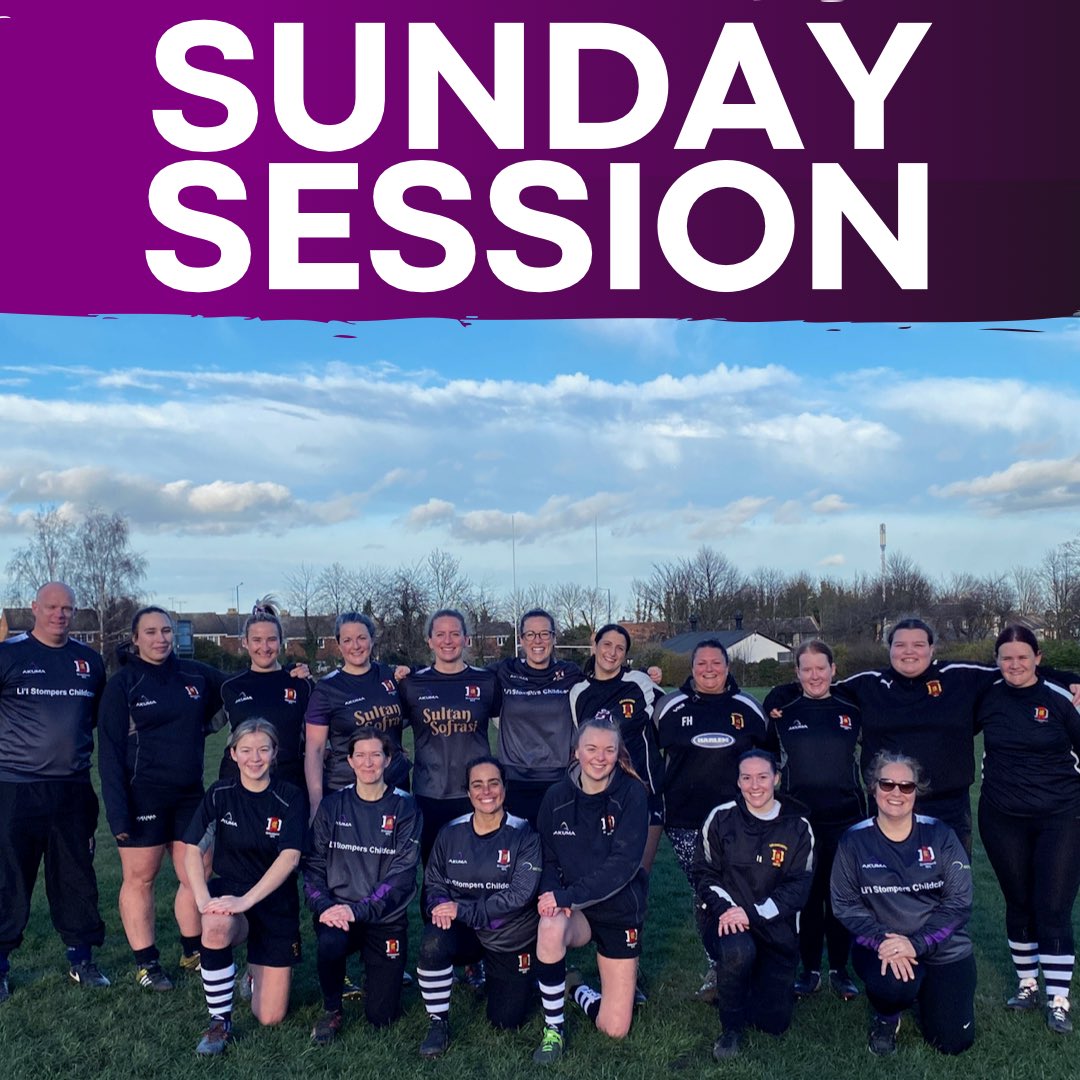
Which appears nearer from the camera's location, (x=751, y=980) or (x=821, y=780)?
(x=751, y=980)

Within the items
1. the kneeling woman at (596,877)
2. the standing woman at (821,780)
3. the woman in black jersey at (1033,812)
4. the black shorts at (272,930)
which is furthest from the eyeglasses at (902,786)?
the black shorts at (272,930)

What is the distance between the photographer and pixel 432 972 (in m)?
4.76

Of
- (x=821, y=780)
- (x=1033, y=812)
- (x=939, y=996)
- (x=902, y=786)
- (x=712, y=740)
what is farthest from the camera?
(x=712, y=740)

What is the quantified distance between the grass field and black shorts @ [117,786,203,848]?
75 centimetres

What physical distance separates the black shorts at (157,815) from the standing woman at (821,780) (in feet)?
9.97

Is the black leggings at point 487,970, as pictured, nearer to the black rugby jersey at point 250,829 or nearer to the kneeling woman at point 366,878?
the kneeling woman at point 366,878

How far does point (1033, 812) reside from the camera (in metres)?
5.09

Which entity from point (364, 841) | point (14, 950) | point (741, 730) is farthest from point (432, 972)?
point (14, 950)

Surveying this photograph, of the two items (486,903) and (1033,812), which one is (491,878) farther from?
(1033,812)

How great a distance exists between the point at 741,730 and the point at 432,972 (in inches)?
74.6

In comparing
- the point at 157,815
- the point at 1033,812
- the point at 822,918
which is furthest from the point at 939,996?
the point at 157,815

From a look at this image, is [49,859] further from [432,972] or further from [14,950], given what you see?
[432,972]

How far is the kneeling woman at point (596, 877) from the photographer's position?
15.6 ft

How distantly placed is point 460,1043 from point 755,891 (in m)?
1.50
